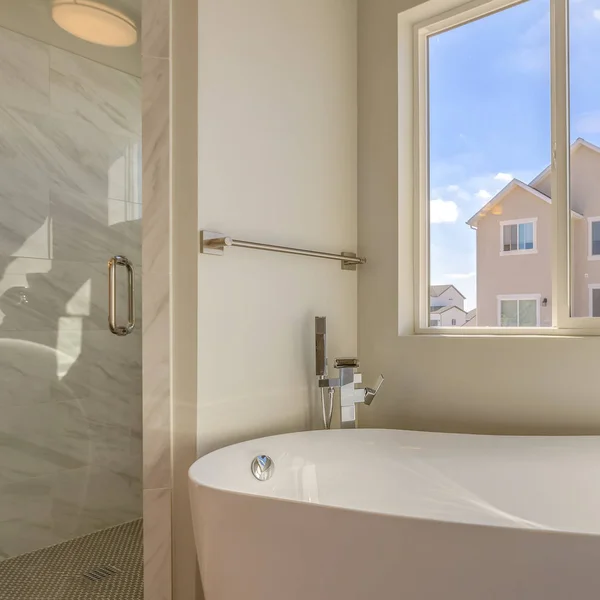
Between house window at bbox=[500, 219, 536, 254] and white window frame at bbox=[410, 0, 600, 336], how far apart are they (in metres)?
0.09

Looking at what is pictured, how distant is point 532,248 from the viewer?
84.6 inches

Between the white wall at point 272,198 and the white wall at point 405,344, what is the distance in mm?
79

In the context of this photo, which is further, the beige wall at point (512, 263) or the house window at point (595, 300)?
the beige wall at point (512, 263)

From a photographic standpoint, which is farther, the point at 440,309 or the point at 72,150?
the point at 72,150

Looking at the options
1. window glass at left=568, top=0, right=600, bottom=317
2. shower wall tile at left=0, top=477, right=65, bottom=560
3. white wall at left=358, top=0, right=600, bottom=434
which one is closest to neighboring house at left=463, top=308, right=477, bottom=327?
white wall at left=358, top=0, right=600, bottom=434

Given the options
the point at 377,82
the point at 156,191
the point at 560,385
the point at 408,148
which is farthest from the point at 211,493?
the point at 377,82

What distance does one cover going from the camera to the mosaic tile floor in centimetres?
221

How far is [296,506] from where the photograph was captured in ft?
3.92

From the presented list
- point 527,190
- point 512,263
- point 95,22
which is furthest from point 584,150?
point 95,22

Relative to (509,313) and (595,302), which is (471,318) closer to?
(509,313)

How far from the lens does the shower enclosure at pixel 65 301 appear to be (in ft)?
8.65

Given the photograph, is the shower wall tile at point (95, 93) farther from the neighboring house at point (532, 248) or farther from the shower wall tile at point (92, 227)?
the neighboring house at point (532, 248)

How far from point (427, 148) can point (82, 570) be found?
226cm

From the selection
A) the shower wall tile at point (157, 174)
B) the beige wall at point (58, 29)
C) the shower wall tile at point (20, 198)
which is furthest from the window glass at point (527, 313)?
the shower wall tile at point (20, 198)
